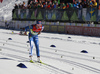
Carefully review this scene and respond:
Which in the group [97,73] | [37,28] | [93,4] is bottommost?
[97,73]

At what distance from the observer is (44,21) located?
84.3ft

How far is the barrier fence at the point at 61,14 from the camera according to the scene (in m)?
21.1

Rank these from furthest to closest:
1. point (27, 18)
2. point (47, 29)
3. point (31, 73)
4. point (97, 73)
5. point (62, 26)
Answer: point (27, 18)
point (47, 29)
point (62, 26)
point (97, 73)
point (31, 73)

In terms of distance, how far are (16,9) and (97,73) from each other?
81.5 ft

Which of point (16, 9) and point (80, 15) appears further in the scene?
point (16, 9)

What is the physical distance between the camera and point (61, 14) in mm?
24062

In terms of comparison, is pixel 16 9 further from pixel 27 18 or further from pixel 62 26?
pixel 62 26

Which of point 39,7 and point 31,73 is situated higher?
point 39,7

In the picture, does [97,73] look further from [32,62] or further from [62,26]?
[62,26]

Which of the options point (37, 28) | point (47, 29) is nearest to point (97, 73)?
point (37, 28)


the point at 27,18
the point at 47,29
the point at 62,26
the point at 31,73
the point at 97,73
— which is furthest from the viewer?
the point at 27,18

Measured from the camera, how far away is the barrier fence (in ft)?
69.4

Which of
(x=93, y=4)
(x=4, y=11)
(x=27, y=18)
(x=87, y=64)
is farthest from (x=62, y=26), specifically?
(x=4, y=11)

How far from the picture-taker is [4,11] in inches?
2267
